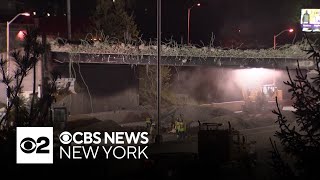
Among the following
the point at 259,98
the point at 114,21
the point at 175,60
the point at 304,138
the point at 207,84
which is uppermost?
the point at 114,21

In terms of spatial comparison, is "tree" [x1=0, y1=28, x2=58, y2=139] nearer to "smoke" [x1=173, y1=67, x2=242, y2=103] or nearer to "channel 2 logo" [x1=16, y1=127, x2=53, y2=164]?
"channel 2 logo" [x1=16, y1=127, x2=53, y2=164]

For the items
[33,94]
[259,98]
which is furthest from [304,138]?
[259,98]

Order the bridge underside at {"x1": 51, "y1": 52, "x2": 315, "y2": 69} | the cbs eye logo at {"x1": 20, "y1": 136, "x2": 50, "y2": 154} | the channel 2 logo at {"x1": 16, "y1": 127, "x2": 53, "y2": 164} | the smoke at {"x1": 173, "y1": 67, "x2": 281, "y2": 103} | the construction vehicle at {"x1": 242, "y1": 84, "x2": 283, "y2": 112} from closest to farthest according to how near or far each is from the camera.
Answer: the channel 2 logo at {"x1": 16, "y1": 127, "x2": 53, "y2": 164}
the cbs eye logo at {"x1": 20, "y1": 136, "x2": 50, "y2": 154}
the bridge underside at {"x1": 51, "y1": 52, "x2": 315, "y2": 69}
the construction vehicle at {"x1": 242, "y1": 84, "x2": 283, "y2": 112}
the smoke at {"x1": 173, "y1": 67, "x2": 281, "y2": 103}

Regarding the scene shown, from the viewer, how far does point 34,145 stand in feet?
37.6

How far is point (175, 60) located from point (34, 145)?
2274cm

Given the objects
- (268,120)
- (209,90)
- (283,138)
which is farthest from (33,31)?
(209,90)

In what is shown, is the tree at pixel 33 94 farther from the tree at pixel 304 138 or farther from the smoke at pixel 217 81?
the smoke at pixel 217 81

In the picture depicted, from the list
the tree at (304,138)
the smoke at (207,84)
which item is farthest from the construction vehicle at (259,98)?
the tree at (304,138)

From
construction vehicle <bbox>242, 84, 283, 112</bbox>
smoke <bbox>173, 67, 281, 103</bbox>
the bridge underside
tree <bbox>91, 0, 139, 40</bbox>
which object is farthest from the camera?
smoke <bbox>173, 67, 281, 103</bbox>

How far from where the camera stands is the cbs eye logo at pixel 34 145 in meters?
10.1

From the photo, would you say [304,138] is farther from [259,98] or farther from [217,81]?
[217,81]

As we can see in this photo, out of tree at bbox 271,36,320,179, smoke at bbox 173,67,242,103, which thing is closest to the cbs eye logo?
tree at bbox 271,36,320,179

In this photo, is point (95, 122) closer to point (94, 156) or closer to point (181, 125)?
point (181, 125)

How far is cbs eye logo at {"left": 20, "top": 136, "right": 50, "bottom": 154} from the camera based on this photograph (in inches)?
396
